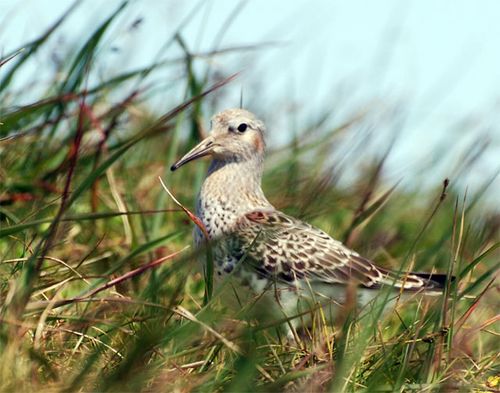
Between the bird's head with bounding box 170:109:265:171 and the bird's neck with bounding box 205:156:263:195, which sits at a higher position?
the bird's head with bounding box 170:109:265:171

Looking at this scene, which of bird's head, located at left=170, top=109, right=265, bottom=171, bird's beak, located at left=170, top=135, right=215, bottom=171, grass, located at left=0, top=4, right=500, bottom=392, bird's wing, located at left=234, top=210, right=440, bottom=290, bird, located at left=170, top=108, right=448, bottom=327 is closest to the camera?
grass, located at left=0, top=4, right=500, bottom=392

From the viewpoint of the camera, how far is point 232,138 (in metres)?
7.25

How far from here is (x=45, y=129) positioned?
22.6 ft

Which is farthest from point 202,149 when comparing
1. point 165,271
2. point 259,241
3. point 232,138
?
point 165,271

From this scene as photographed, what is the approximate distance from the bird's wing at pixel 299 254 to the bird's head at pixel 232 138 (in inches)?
22.5

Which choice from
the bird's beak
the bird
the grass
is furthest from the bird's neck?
the grass

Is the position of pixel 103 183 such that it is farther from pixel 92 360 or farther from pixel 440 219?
pixel 92 360

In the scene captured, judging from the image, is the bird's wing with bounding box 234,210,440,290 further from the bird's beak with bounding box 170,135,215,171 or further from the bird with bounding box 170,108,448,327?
the bird's beak with bounding box 170,135,215,171

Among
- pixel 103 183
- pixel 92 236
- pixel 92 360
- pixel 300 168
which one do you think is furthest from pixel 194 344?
pixel 300 168

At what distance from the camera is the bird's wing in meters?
6.44

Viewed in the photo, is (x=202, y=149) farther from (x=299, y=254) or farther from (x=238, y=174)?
(x=299, y=254)

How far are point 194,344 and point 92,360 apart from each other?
4.35ft

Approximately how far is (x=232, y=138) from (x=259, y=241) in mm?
991

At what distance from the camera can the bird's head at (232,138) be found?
7160 mm
